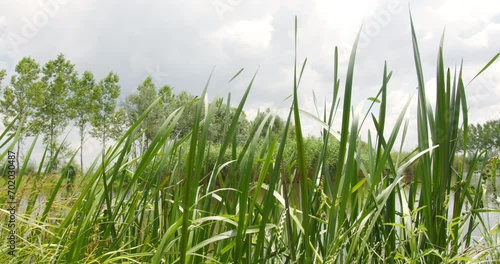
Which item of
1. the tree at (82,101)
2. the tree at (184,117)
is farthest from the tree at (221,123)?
the tree at (82,101)

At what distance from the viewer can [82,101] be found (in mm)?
18406

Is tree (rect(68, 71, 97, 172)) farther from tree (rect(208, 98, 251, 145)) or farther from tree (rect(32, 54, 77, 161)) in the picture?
tree (rect(208, 98, 251, 145))

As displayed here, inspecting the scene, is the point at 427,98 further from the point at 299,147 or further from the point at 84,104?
the point at 84,104

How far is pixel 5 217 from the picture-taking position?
133cm

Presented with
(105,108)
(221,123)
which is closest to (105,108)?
(105,108)

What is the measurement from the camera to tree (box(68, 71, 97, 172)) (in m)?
17.7

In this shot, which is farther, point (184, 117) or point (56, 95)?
point (56, 95)

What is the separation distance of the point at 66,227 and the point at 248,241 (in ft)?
1.72

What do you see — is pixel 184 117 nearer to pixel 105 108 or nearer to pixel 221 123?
pixel 221 123

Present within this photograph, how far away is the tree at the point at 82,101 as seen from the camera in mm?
17719

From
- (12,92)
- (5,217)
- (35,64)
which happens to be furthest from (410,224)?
(35,64)

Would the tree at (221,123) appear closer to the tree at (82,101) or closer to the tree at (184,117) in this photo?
the tree at (184,117)

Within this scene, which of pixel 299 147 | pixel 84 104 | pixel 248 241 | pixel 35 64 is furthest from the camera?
pixel 84 104

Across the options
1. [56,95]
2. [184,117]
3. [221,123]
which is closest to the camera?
[184,117]
